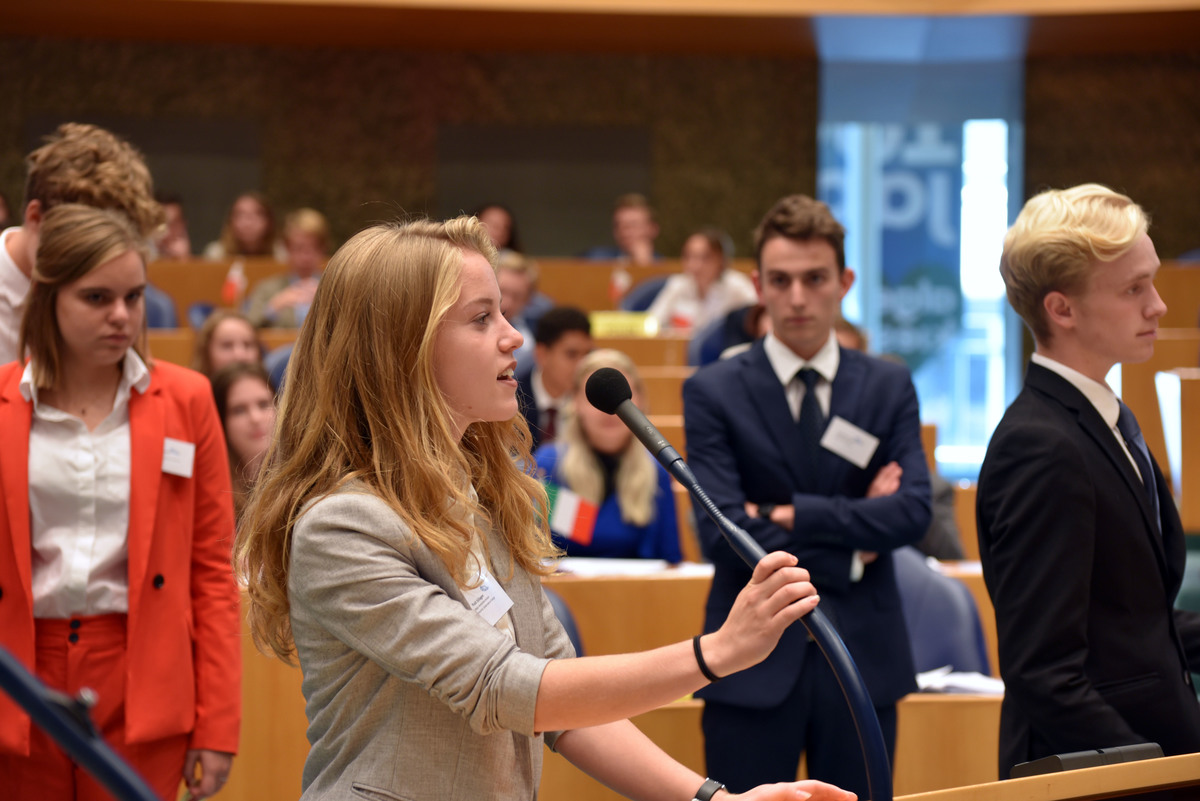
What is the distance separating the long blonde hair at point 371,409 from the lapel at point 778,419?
1.08 meters

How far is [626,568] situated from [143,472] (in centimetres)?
155

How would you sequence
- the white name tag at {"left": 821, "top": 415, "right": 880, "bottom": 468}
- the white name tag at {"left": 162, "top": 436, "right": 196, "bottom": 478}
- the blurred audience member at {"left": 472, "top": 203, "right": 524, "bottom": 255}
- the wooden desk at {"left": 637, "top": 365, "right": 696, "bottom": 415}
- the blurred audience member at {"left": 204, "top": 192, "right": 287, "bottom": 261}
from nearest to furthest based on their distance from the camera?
the white name tag at {"left": 162, "top": 436, "right": 196, "bottom": 478}
the white name tag at {"left": 821, "top": 415, "right": 880, "bottom": 468}
the wooden desk at {"left": 637, "top": 365, "right": 696, "bottom": 415}
the blurred audience member at {"left": 204, "top": 192, "right": 287, "bottom": 261}
the blurred audience member at {"left": 472, "top": 203, "right": 524, "bottom": 255}

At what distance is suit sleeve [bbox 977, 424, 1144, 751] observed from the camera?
152cm

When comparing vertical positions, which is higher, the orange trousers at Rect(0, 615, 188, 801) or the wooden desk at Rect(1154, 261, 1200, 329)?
the wooden desk at Rect(1154, 261, 1200, 329)

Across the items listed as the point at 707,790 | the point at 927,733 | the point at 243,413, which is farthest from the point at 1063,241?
the point at 243,413

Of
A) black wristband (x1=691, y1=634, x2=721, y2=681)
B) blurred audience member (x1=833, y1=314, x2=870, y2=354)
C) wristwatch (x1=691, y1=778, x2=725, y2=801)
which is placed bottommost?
wristwatch (x1=691, y1=778, x2=725, y2=801)

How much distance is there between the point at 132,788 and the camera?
2.53 ft

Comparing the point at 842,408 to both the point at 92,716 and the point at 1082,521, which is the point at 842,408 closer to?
the point at 1082,521

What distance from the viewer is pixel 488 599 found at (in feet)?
4.17

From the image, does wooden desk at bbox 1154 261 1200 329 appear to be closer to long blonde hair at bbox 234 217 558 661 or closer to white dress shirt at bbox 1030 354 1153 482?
white dress shirt at bbox 1030 354 1153 482

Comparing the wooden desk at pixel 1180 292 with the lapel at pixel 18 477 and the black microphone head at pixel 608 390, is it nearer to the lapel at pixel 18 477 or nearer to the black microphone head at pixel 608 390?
the black microphone head at pixel 608 390

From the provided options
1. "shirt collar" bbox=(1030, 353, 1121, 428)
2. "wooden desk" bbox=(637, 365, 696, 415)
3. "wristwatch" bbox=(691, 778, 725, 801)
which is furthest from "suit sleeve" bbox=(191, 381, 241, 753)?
"wooden desk" bbox=(637, 365, 696, 415)

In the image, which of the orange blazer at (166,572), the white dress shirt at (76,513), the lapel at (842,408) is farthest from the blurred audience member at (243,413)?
the lapel at (842,408)

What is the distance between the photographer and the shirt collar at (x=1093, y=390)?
1699mm
